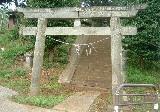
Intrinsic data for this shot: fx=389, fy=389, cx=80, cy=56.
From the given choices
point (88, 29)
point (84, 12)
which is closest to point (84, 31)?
point (88, 29)

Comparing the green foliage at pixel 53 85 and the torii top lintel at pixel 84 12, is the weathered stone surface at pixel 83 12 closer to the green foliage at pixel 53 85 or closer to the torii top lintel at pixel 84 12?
the torii top lintel at pixel 84 12

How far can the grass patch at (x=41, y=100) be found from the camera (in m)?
11.4

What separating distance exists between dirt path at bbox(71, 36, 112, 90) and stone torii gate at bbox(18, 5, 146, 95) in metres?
2.45

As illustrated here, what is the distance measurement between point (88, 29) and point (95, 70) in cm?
467

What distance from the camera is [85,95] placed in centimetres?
1309

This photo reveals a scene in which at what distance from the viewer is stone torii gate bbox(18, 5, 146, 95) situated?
1285 cm

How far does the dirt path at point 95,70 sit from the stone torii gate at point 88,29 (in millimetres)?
2453

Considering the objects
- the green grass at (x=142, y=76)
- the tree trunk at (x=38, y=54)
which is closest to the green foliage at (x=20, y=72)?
the tree trunk at (x=38, y=54)

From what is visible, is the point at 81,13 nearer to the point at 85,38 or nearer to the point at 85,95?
the point at 85,95

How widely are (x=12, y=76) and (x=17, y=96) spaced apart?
361 centimetres

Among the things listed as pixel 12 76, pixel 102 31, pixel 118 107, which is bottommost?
pixel 12 76

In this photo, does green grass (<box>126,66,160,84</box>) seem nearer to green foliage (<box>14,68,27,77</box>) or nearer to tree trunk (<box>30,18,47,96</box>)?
green foliage (<box>14,68,27,77</box>)

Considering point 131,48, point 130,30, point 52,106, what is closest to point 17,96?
point 52,106

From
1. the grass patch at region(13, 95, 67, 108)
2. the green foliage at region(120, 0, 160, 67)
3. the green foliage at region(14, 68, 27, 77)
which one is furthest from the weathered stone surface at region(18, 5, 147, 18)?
the green foliage at region(120, 0, 160, 67)
